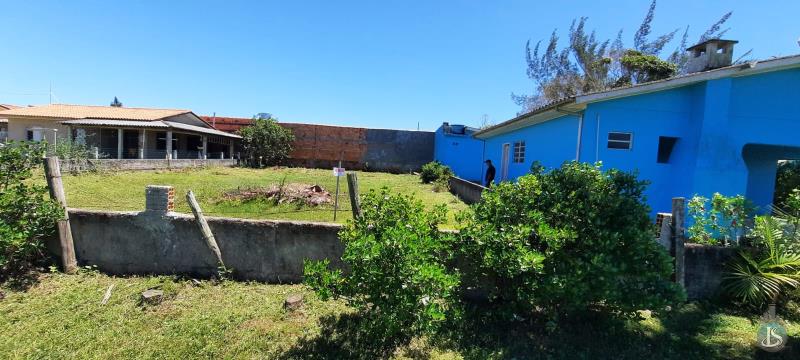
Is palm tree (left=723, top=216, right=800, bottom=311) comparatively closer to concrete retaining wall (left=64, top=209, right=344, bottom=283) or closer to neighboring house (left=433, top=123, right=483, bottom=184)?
concrete retaining wall (left=64, top=209, right=344, bottom=283)

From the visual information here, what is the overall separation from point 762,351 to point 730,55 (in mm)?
8440

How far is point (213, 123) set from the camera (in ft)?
95.0

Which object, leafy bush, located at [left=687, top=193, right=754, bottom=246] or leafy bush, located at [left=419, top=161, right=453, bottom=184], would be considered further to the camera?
leafy bush, located at [left=419, top=161, right=453, bottom=184]

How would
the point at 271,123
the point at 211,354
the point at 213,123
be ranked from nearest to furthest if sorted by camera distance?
the point at 211,354, the point at 271,123, the point at 213,123

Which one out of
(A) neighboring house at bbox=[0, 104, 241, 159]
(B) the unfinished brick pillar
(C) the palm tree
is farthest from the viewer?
(A) neighboring house at bbox=[0, 104, 241, 159]

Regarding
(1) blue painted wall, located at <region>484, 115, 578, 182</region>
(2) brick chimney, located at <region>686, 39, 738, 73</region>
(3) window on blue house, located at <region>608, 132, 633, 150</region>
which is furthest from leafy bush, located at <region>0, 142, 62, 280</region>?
(2) brick chimney, located at <region>686, 39, 738, 73</region>

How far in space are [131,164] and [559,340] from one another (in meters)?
19.7

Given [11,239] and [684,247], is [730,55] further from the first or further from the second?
[11,239]

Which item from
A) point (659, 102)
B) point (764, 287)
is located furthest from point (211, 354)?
point (659, 102)

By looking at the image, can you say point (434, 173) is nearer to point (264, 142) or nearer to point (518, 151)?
point (518, 151)

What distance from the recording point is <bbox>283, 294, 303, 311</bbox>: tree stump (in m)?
4.13

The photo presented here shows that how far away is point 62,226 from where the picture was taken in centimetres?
491

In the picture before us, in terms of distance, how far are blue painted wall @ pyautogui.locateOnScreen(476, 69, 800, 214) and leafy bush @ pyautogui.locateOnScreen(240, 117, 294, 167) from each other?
838 inches

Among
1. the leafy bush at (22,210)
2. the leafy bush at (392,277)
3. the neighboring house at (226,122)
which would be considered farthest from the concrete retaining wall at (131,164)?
the leafy bush at (392,277)
